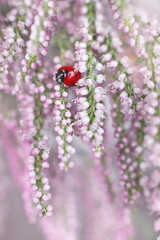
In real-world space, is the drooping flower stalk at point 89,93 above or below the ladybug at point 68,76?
below

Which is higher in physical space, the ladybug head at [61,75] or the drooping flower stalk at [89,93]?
the ladybug head at [61,75]

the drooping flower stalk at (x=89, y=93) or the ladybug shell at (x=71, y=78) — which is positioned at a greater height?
the ladybug shell at (x=71, y=78)

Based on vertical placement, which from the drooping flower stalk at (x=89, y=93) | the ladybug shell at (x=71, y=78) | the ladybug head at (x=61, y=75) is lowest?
the drooping flower stalk at (x=89, y=93)

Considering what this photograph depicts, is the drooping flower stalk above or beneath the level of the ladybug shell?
beneath

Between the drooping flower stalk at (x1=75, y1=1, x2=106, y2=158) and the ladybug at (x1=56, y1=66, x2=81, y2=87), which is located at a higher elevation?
the ladybug at (x1=56, y1=66, x2=81, y2=87)

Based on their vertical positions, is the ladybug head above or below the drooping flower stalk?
above

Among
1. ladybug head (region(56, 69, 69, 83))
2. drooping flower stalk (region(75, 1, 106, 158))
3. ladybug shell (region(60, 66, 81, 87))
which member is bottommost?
drooping flower stalk (region(75, 1, 106, 158))

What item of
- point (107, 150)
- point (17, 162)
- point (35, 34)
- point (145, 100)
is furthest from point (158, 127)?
point (17, 162)
